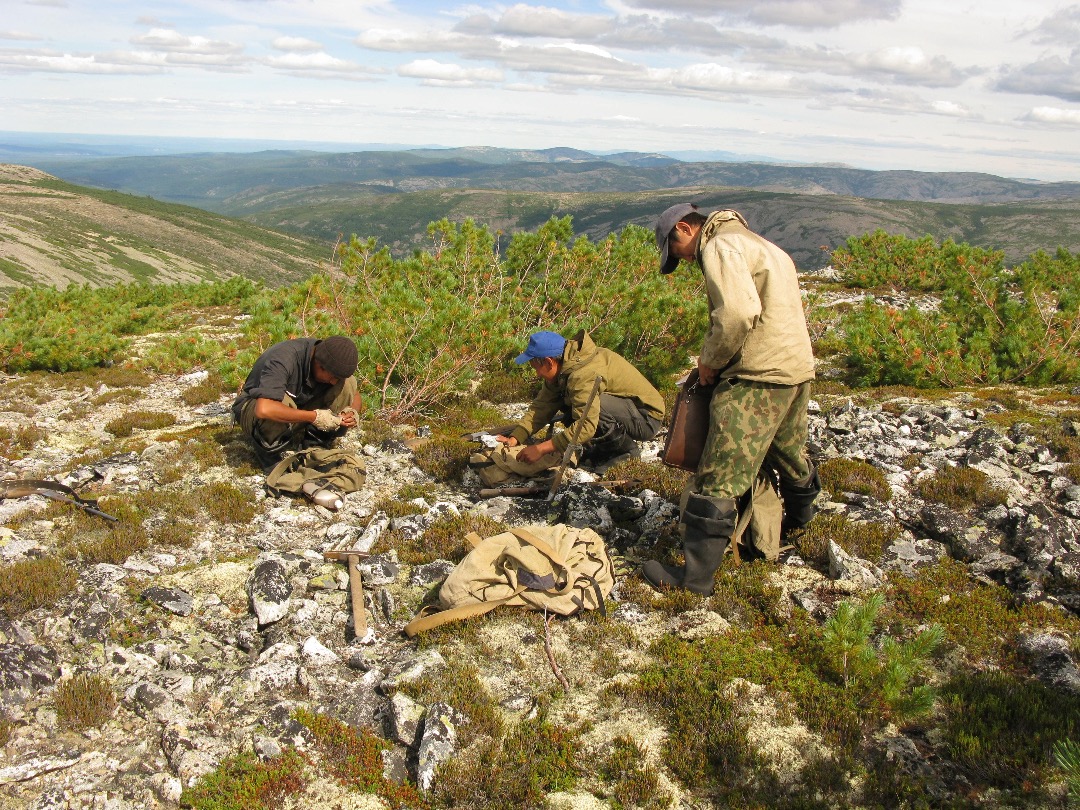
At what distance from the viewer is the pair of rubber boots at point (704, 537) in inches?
198

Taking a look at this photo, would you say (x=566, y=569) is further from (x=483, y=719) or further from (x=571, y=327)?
(x=571, y=327)

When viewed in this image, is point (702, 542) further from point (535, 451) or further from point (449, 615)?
point (535, 451)

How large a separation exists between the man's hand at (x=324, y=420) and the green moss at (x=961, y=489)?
6440 millimetres

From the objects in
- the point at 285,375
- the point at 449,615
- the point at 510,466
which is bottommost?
the point at 449,615

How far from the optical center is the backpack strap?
5.00m

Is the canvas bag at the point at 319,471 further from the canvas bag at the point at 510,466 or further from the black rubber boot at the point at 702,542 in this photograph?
the black rubber boot at the point at 702,542

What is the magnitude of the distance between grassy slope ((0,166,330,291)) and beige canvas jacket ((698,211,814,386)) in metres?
A: 131

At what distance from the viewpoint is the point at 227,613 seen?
207 inches

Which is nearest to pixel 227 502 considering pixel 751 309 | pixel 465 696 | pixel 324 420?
pixel 324 420

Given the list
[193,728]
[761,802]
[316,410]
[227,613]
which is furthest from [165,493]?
[761,802]

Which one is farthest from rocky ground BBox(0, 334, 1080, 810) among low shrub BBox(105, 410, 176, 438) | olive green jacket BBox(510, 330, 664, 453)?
low shrub BBox(105, 410, 176, 438)

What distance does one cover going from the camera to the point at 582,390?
7230mm

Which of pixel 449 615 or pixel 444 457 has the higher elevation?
pixel 444 457

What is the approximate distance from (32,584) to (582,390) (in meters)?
5.16
